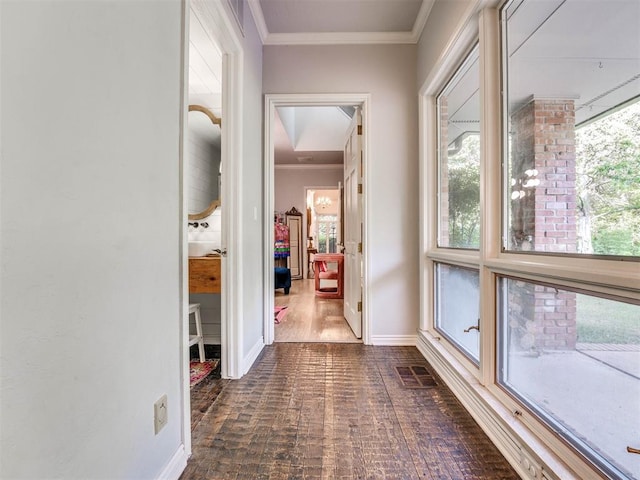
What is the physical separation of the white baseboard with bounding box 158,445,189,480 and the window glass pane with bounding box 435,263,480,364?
5.25 ft

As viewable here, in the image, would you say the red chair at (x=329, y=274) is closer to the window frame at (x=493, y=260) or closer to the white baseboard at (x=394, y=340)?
the white baseboard at (x=394, y=340)

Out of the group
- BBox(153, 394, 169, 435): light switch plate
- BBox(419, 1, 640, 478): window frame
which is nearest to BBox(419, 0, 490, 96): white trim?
BBox(419, 1, 640, 478): window frame

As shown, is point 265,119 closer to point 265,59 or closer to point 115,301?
point 265,59

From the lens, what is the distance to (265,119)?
2732 millimetres

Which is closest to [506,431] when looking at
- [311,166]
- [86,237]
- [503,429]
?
[503,429]

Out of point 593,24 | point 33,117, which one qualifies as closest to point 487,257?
point 593,24

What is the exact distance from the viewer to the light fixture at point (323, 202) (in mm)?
8760

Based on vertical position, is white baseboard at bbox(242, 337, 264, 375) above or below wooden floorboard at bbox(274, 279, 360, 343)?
above

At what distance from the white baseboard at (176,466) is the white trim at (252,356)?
2.83ft

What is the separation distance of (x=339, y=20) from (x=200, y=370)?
9.62 feet

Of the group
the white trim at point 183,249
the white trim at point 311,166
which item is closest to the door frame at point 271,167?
the white trim at point 183,249

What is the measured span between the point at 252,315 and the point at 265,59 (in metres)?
2.21

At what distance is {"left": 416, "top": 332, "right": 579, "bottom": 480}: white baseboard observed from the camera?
113 centimetres

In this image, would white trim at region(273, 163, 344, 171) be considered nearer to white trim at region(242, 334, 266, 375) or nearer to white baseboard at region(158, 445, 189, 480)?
white trim at region(242, 334, 266, 375)
